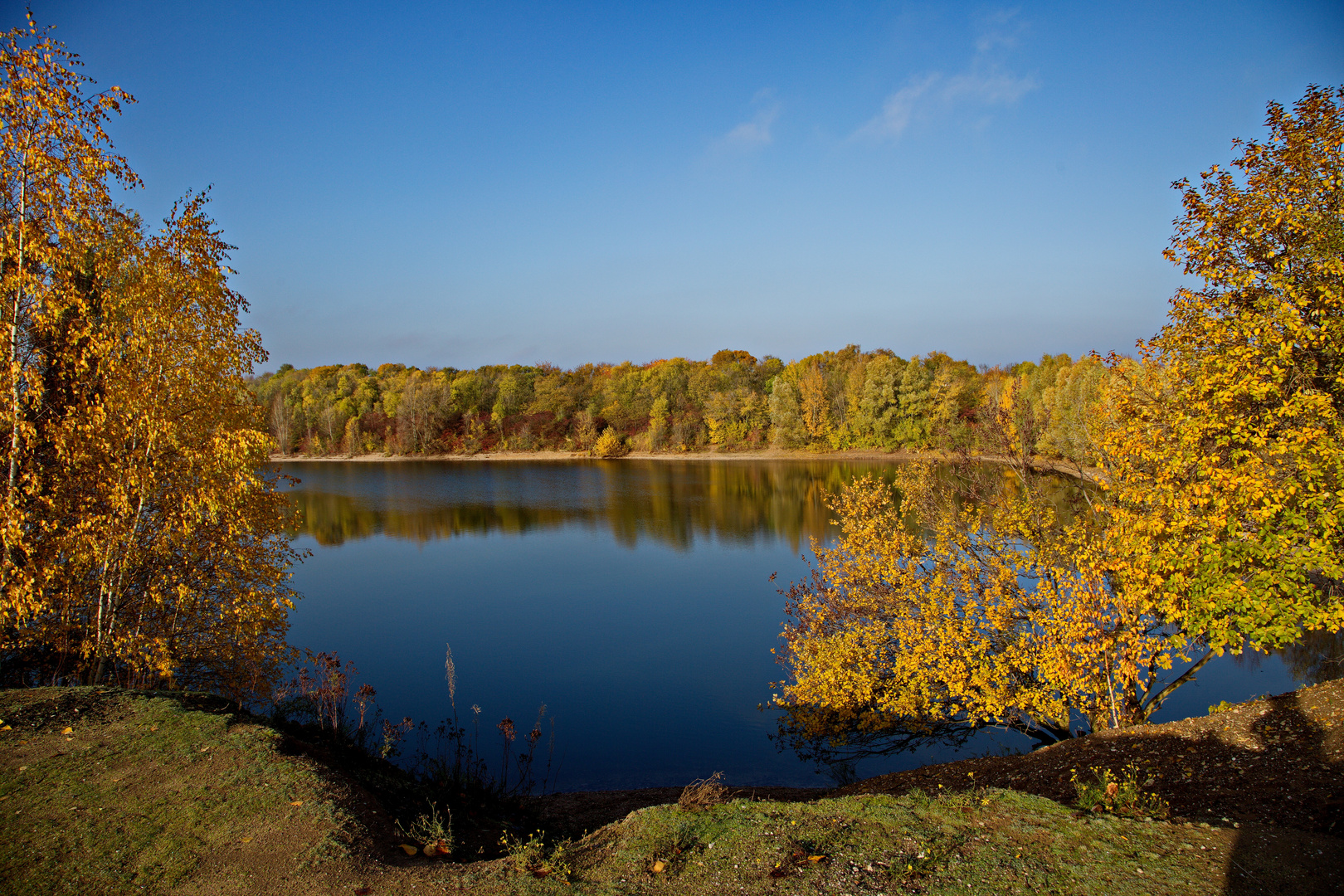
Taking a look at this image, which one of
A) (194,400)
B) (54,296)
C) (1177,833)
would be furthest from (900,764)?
(54,296)

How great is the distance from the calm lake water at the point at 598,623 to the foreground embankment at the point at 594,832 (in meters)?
6.40

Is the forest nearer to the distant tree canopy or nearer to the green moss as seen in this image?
the distant tree canopy

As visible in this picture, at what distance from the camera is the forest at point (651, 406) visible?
66312 mm

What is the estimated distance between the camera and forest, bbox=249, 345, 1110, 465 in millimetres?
66312

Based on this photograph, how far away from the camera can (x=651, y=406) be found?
83.8 m

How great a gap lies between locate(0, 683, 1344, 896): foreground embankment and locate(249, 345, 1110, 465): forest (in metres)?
58.7

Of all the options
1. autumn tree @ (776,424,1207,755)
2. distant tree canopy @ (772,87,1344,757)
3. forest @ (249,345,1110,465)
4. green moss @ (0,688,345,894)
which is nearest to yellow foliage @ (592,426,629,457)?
forest @ (249,345,1110,465)

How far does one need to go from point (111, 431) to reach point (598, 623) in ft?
43.0

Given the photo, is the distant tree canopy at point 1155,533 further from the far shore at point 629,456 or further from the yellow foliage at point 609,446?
the yellow foliage at point 609,446

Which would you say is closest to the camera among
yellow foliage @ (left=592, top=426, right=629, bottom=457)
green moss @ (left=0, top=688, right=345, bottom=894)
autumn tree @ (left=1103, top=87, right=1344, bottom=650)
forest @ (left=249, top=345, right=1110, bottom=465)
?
green moss @ (left=0, top=688, right=345, bottom=894)

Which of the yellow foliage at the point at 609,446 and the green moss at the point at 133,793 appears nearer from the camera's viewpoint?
the green moss at the point at 133,793

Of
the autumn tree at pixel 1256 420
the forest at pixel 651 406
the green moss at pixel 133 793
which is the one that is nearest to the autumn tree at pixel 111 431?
the green moss at pixel 133 793

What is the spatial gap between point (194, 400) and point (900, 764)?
12.9 meters

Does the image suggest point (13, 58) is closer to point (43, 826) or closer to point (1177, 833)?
point (43, 826)
